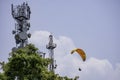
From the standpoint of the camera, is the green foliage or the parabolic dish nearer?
the green foliage

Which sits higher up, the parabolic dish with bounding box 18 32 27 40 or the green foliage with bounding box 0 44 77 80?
the parabolic dish with bounding box 18 32 27 40

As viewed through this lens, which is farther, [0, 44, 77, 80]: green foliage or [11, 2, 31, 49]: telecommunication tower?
[11, 2, 31, 49]: telecommunication tower

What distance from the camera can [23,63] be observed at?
103ft

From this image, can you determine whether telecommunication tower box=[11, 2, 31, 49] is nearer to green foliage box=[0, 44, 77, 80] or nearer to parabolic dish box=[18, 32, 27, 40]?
parabolic dish box=[18, 32, 27, 40]

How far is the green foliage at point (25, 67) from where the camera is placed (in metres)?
31.2

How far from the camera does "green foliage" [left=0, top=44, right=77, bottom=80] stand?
3122 cm

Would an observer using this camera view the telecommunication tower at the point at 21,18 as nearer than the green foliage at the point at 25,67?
No

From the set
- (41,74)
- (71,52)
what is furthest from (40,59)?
(71,52)

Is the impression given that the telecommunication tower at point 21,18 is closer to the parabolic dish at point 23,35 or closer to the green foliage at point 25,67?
the parabolic dish at point 23,35

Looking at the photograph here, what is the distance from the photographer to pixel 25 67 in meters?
31.2

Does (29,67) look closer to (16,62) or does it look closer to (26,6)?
(16,62)

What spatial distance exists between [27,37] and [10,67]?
720 inches

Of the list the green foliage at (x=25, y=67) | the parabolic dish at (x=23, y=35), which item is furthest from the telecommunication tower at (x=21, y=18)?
the green foliage at (x=25, y=67)

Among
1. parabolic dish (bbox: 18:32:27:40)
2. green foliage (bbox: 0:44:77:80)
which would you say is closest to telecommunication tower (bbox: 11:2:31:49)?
parabolic dish (bbox: 18:32:27:40)
